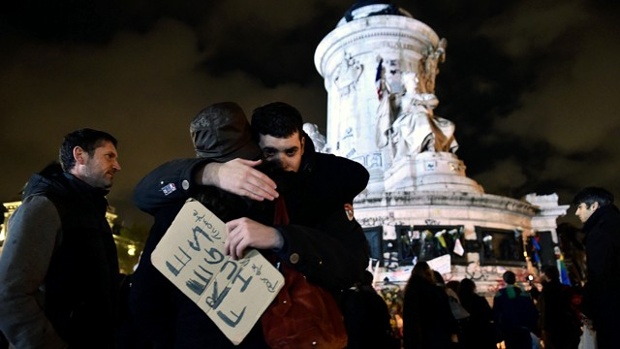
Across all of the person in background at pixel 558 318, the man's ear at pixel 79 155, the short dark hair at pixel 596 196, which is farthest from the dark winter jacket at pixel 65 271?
the person in background at pixel 558 318

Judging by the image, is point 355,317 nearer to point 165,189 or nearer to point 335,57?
point 165,189

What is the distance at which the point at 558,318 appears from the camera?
7621mm

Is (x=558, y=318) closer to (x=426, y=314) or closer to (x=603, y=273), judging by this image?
(x=426, y=314)

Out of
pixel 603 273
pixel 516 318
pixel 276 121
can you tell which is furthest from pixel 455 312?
pixel 276 121

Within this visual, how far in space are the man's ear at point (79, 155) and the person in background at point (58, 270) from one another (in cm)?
12

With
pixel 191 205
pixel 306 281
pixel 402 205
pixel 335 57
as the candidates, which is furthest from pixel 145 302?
pixel 335 57

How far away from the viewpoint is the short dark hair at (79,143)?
359 cm

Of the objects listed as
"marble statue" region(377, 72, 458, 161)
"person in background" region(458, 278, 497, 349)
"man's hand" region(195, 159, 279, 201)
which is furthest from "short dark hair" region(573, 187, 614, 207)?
"marble statue" region(377, 72, 458, 161)

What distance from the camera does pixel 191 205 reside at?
7.09 ft

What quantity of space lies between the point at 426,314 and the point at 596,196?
2388mm

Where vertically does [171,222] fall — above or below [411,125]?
below

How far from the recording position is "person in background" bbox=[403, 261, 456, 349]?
6590mm

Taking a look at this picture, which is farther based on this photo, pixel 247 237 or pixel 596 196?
pixel 596 196

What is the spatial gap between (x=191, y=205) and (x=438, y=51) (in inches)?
950
